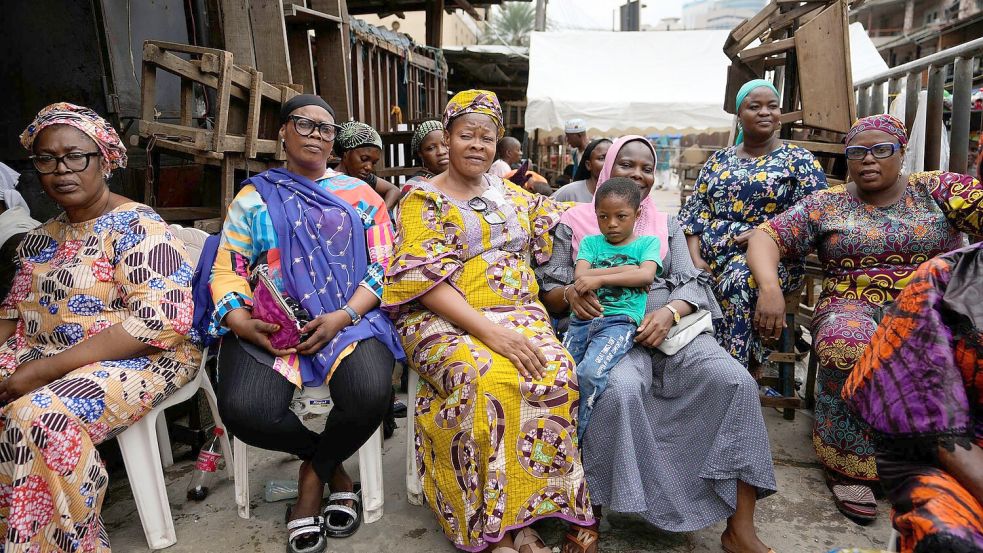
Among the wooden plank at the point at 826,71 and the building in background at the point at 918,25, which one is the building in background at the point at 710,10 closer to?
the building in background at the point at 918,25

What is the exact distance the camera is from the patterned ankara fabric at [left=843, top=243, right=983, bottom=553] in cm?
140

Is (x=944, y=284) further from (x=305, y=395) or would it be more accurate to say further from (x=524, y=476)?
(x=305, y=395)

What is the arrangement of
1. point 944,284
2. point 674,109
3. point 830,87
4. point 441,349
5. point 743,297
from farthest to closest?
point 674,109 → point 830,87 → point 743,297 → point 441,349 → point 944,284

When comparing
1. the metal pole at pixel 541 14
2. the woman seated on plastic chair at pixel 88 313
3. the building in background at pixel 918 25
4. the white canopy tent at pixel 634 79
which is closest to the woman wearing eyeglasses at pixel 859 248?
the woman seated on plastic chair at pixel 88 313

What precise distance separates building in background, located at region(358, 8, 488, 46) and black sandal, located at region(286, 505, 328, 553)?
15.9 m

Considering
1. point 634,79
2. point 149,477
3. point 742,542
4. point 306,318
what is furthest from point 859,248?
point 634,79

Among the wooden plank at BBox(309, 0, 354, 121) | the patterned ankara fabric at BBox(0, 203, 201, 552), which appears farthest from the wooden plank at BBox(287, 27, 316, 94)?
the patterned ankara fabric at BBox(0, 203, 201, 552)

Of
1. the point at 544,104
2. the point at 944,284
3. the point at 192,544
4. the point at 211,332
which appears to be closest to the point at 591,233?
the point at 944,284

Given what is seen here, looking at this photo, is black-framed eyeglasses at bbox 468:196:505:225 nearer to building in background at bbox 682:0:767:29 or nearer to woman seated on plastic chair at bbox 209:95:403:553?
woman seated on plastic chair at bbox 209:95:403:553

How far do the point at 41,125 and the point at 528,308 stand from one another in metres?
2.11

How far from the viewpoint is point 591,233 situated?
282 cm

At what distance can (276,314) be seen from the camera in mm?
2402

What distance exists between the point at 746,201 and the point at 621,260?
120cm

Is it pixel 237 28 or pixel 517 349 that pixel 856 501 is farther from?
pixel 237 28
